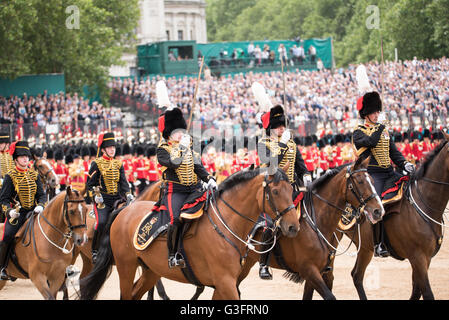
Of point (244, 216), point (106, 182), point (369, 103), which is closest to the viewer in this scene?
point (244, 216)

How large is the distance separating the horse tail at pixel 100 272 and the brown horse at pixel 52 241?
1.24 ft

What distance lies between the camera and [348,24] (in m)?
68.7

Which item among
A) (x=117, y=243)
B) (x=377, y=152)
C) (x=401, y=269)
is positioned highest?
(x=377, y=152)

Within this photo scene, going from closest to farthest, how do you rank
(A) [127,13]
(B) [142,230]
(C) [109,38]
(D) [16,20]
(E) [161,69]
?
1. (B) [142,230]
2. (D) [16,20]
3. (C) [109,38]
4. (A) [127,13]
5. (E) [161,69]

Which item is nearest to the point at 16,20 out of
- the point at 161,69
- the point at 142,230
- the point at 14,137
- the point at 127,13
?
the point at 14,137

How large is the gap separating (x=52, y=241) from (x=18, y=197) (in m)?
Answer: 0.96

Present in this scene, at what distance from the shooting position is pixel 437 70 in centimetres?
3469

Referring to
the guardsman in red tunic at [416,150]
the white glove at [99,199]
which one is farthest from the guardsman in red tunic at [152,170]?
the white glove at [99,199]

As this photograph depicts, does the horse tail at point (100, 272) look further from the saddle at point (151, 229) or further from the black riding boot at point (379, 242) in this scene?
the black riding boot at point (379, 242)

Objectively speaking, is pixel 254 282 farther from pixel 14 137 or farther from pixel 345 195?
pixel 14 137

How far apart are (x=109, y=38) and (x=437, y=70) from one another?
1615 centimetres

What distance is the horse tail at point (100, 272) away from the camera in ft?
29.4
